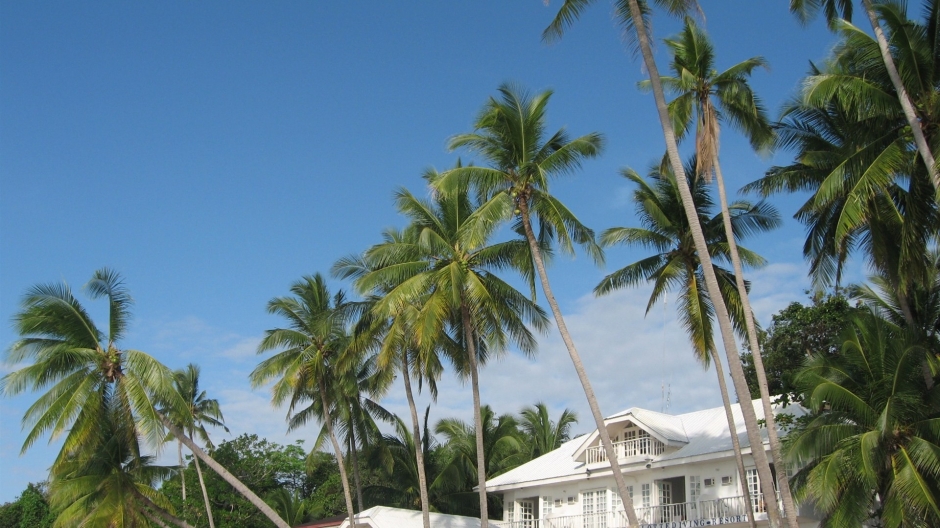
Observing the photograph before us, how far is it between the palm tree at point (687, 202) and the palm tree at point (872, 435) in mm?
2003

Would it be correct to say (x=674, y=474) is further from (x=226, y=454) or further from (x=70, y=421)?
(x=226, y=454)

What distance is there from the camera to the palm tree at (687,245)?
80.6ft

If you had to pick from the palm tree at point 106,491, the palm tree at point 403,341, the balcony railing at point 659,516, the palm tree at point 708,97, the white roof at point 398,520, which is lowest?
the balcony railing at point 659,516

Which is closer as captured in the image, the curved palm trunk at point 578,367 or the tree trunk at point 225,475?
the curved palm trunk at point 578,367

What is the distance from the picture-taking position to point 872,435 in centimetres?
1927

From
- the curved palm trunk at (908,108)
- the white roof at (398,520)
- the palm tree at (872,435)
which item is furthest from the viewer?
the white roof at (398,520)

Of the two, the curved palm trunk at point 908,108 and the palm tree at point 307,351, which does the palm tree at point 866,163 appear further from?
the palm tree at point 307,351

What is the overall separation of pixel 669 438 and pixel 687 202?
12.5m

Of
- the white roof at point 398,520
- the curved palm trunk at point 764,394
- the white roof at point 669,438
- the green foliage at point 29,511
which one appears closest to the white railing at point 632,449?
the white roof at point 669,438

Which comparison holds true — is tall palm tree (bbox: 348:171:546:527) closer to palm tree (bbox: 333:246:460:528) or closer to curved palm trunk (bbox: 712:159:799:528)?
palm tree (bbox: 333:246:460:528)

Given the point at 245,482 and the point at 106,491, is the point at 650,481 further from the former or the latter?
the point at 245,482

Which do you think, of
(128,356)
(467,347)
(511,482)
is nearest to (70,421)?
(128,356)

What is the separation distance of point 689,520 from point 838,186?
12.1m

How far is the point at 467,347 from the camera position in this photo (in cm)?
2831
